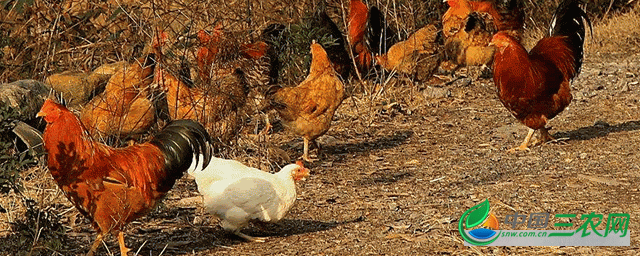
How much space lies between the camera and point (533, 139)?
8.34 m

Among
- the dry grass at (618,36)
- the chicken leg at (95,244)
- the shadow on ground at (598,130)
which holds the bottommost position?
the dry grass at (618,36)

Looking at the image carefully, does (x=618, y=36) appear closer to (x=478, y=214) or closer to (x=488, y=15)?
(x=488, y=15)

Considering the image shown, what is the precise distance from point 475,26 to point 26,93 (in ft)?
19.5

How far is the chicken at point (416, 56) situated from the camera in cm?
1064

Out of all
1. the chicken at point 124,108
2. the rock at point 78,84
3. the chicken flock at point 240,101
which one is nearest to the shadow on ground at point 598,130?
the chicken flock at point 240,101

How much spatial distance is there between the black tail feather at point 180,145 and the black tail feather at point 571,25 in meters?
→ 4.31

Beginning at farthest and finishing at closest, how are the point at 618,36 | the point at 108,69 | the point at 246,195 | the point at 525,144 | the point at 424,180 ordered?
the point at 618,36
the point at 108,69
the point at 525,144
the point at 424,180
the point at 246,195

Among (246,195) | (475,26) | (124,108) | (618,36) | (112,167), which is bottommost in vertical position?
(618,36)

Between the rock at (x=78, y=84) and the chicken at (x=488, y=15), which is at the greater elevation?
the rock at (x=78, y=84)

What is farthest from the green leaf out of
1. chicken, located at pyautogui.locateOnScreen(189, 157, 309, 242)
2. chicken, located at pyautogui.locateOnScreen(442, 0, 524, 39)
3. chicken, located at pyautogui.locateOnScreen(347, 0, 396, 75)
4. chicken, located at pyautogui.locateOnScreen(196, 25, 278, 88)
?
chicken, located at pyautogui.locateOnScreen(442, 0, 524, 39)

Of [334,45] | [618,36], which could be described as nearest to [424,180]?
[334,45]

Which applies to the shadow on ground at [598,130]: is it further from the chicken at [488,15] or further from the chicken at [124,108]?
the chicken at [124,108]

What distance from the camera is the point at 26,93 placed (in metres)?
7.89

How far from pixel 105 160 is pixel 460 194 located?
2.71m
